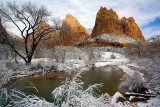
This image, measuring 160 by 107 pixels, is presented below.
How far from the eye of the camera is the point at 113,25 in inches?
2085

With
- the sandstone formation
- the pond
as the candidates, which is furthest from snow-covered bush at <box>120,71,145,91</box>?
the sandstone formation

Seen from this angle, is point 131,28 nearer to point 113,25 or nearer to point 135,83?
point 113,25

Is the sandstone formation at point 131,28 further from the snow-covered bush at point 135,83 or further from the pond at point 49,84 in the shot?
the snow-covered bush at point 135,83

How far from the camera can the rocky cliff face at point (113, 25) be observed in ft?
173

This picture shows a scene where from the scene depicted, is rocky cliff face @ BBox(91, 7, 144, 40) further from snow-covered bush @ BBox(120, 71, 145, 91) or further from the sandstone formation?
snow-covered bush @ BBox(120, 71, 145, 91)

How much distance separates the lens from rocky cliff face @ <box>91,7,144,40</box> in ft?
173

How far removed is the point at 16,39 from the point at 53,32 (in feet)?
16.6

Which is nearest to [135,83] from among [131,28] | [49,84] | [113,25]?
[49,84]

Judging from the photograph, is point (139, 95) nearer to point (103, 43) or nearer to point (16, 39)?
point (16, 39)

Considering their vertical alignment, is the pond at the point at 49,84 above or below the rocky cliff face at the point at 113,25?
below

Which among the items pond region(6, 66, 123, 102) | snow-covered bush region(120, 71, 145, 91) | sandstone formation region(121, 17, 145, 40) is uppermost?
sandstone formation region(121, 17, 145, 40)

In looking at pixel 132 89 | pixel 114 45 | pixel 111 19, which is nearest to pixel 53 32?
pixel 132 89

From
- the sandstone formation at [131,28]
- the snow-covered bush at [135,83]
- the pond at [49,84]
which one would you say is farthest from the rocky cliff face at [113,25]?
the snow-covered bush at [135,83]

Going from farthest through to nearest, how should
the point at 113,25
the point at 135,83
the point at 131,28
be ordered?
the point at 131,28 → the point at 113,25 → the point at 135,83
